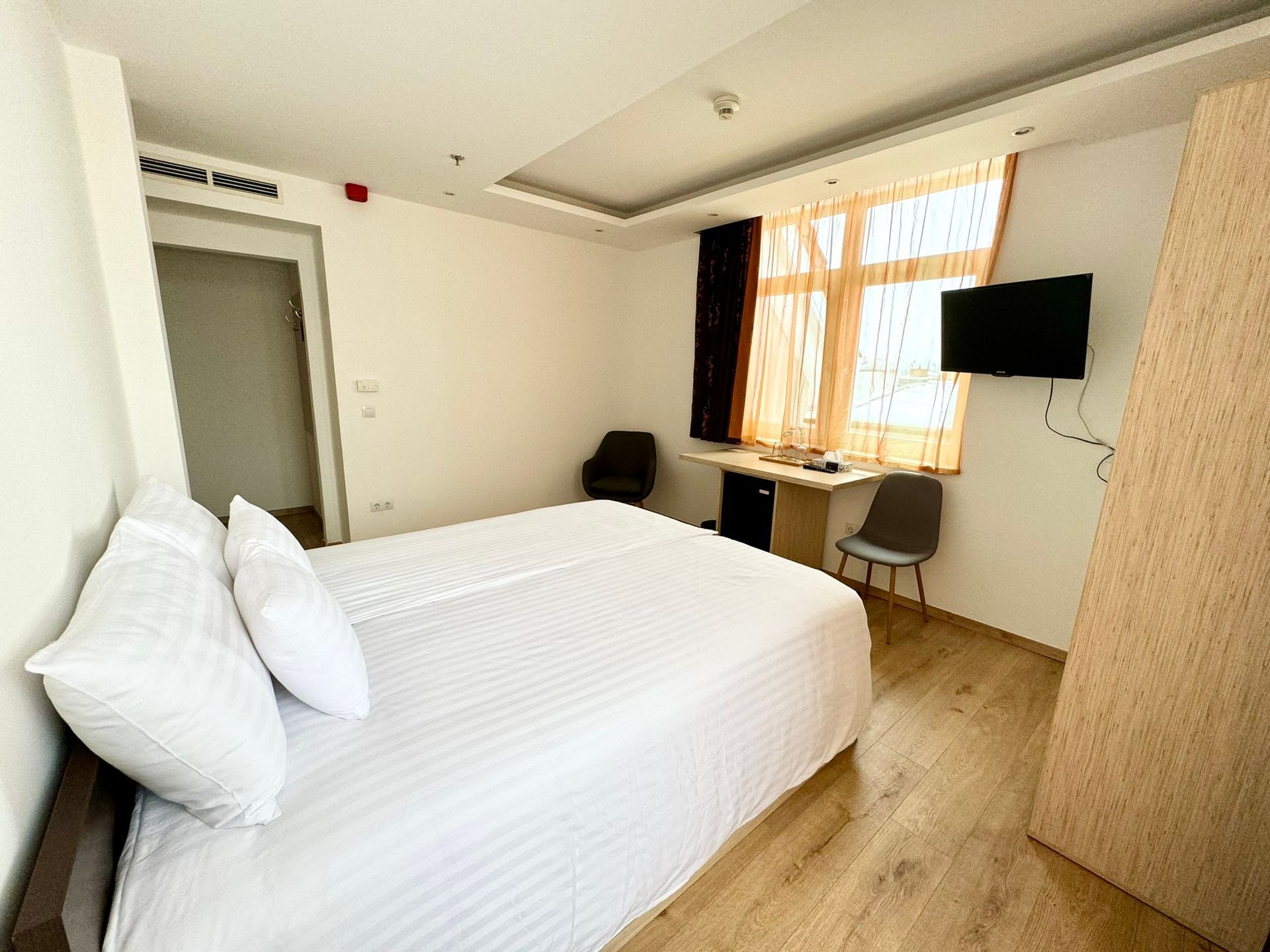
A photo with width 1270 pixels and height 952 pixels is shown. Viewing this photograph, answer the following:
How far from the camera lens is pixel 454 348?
149 inches

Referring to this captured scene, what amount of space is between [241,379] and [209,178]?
82.2 inches

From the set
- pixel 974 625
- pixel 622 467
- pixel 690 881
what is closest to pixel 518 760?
pixel 690 881

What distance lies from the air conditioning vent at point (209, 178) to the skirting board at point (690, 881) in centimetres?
378

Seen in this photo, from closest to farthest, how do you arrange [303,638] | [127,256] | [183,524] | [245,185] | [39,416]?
[39,416] < [303,638] < [183,524] < [127,256] < [245,185]

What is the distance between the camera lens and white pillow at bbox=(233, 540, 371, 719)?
1.06m

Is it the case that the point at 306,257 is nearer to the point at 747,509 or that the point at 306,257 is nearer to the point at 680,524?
the point at 680,524

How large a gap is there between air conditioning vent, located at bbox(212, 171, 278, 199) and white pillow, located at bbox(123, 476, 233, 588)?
2.08m

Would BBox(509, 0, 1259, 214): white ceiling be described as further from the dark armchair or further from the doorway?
the doorway

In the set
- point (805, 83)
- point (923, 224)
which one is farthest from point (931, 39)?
point (923, 224)

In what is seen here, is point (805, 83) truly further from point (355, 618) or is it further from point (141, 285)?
point (141, 285)

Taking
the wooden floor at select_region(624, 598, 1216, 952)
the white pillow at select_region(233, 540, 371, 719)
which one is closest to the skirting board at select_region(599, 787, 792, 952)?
the wooden floor at select_region(624, 598, 1216, 952)

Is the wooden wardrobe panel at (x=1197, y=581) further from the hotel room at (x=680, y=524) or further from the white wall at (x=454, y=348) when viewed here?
the white wall at (x=454, y=348)

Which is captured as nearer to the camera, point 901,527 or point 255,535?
point 255,535

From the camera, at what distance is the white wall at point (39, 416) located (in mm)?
721
